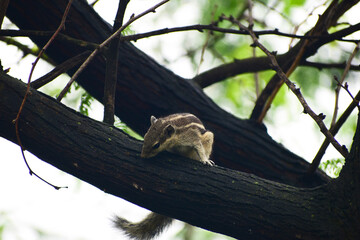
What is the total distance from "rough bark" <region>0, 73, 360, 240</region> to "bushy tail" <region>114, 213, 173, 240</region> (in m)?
0.89

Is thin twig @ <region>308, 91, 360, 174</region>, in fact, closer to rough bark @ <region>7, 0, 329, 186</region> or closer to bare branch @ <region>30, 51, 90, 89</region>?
rough bark @ <region>7, 0, 329, 186</region>

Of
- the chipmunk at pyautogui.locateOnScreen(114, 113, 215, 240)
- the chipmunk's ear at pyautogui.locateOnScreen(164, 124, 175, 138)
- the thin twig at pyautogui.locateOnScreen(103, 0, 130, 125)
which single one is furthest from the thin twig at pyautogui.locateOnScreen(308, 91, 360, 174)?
the thin twig at pyautogui.locateOnScreen(103, 0, 130, 125)

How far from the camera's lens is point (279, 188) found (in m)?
3.11

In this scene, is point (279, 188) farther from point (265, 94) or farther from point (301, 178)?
point (265, 94)

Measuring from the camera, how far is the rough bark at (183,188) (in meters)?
2.92

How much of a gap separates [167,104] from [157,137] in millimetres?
943

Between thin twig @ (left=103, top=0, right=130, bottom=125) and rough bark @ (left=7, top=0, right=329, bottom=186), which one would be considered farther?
rough bark @ (left=7, top=0, right=329, bottom=186)

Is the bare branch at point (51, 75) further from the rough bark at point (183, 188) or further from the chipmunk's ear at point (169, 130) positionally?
the chipmunk's ear at point (169, 130)

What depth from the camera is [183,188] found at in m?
3.00

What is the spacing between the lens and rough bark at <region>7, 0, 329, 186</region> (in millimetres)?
4234

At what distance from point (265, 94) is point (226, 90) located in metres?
1.90

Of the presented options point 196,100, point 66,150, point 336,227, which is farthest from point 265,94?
point 66,150

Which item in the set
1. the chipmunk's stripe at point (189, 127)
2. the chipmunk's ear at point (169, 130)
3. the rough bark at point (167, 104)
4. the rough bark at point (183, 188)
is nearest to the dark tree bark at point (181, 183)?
the rough bark at point (183, 188)

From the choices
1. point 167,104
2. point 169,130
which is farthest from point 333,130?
point 167,104
